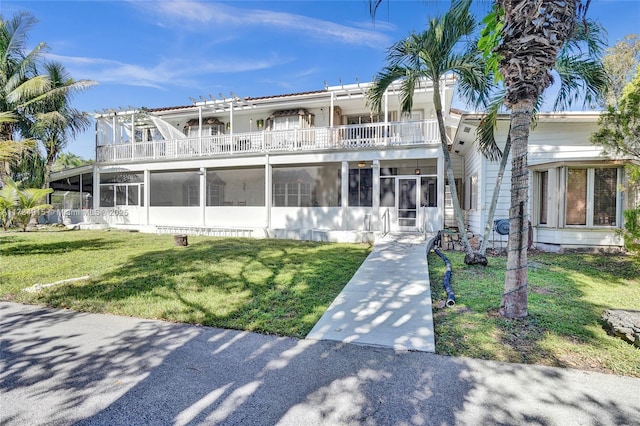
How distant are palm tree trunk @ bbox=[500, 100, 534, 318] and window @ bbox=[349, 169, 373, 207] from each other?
1016 cm

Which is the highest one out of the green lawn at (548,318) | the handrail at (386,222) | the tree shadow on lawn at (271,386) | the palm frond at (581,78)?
the palm frond at (581,78)

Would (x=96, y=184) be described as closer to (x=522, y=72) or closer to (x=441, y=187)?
(x=441, y=187)

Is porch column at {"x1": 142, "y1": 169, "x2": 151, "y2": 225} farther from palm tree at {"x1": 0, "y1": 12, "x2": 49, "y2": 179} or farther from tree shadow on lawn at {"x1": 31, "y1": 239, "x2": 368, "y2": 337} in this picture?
tree shadow on lawn at {"x1": 31, "y1": 239, "x2": 368, "y2": 337}

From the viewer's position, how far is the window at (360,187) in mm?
14766

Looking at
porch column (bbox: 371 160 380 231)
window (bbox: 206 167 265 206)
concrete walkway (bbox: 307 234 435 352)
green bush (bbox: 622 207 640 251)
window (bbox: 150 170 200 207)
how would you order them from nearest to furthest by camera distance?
concrete walkway (bbox: 307 234 435 352)
green bush (bbox: 622 207 640 251)
porch column (bbox: 371 160 380 231)
window (bbox: 206 167 265 206)
window (bbox: 150 170 200 207)

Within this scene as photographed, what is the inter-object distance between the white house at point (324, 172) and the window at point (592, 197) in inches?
1.2

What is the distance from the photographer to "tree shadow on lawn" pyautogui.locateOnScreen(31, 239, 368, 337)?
4.70 meters

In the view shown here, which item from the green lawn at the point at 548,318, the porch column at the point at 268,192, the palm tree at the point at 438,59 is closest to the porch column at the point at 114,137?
the porch column at the point at 268,192

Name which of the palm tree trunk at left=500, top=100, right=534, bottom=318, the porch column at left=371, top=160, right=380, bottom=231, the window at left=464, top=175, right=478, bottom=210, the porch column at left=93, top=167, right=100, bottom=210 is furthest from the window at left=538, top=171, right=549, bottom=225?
the porch column at left=93, top=167, right=100, bottom=210

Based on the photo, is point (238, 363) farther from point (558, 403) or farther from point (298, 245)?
point (298, 245)

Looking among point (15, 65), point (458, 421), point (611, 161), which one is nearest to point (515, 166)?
point (458, 421)

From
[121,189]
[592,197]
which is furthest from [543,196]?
[121,189]

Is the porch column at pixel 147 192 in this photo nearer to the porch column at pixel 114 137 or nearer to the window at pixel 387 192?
the porch column at pixel 114 137

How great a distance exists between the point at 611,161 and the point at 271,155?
39.7 feet
